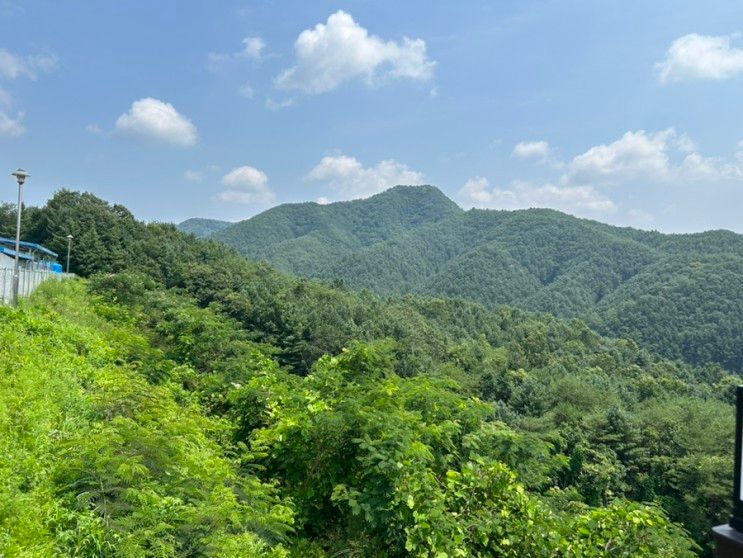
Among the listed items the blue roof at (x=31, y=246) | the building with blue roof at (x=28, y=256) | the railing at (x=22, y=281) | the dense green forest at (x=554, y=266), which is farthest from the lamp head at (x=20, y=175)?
the dense green forest at (x=554, y=266)

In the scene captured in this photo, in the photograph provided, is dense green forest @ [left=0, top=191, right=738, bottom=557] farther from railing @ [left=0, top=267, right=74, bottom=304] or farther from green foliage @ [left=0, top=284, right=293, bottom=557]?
railing @ [left=0, top=267, right=74, bottom=304]

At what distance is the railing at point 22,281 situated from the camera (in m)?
14.6

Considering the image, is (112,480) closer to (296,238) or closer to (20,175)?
(20,175)

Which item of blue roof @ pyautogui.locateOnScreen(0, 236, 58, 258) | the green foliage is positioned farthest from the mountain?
the green foliage

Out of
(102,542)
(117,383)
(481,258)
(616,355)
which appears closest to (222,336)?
(117,383)

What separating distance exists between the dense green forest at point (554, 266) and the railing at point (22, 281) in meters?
82.5

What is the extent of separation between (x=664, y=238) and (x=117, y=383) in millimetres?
148922

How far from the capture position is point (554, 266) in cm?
13500

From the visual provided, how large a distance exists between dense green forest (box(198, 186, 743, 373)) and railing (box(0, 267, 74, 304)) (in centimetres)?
8254

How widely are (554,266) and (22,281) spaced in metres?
134

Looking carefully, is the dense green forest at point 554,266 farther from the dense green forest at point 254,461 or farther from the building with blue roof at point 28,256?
the dense green forest at point 254,461

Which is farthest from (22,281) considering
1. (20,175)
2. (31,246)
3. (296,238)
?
(296,238)

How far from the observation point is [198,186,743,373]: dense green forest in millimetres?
79750

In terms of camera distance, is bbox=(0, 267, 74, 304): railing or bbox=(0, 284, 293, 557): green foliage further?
bbox=(0, 267, 74, 304): railing
